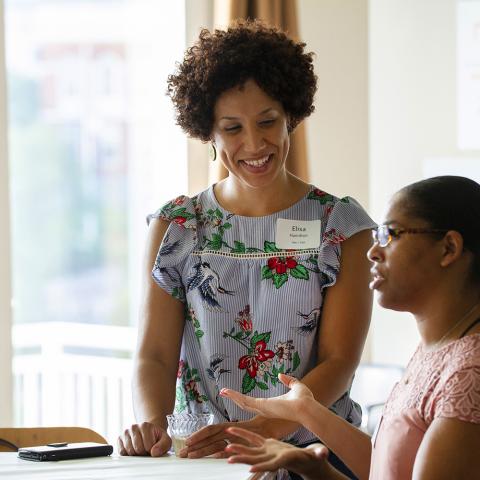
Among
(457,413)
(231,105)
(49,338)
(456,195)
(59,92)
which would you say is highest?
(59,92)

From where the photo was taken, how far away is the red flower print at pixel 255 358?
2609mm

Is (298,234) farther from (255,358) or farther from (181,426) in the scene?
(181,426)

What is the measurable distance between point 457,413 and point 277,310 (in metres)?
1.09

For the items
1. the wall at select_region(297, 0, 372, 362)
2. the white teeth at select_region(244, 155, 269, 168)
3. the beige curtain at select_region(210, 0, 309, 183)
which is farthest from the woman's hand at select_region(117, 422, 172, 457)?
the wall at select_region(297, 0, 372, 362)

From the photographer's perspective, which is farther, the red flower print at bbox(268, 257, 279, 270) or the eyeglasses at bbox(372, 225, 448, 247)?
the red flower print at bbox(268, 257, 279, 270)

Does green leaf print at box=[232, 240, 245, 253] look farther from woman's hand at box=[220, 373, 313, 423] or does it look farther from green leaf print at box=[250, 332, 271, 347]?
woman's hand at box=[220, 373, 313, 423]

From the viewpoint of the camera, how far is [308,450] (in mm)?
1858

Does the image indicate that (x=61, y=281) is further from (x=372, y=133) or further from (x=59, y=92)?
A: (x=372, y=133)

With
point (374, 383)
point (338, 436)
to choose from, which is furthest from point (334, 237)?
point (374, 383)

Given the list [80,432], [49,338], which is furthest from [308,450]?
[49,338]

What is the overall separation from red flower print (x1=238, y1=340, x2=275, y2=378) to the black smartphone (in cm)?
50

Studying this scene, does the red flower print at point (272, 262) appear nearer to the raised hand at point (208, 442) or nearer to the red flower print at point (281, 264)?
the red flower print at point (281, 264)

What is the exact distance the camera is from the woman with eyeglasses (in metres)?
1.63

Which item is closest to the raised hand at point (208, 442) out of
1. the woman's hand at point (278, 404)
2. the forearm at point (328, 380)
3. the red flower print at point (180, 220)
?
the woman's hand at point (278, 404)
